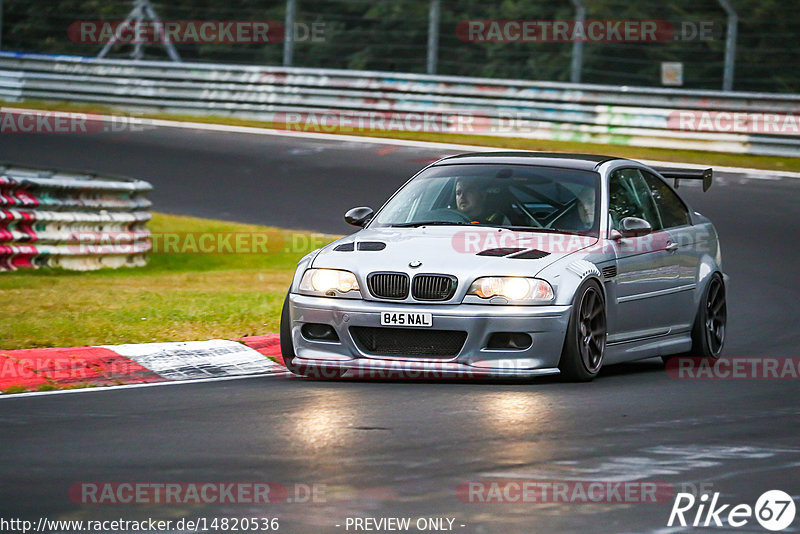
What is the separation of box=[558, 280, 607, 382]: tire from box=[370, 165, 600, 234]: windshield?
0.62m

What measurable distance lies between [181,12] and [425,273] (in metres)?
25.2

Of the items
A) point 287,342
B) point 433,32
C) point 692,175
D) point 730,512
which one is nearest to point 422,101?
point 433,32

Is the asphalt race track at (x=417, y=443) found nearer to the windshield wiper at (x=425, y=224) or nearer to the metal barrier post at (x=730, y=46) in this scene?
the windshield wiper at (x=425, y=224)

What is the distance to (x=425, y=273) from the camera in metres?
8.90

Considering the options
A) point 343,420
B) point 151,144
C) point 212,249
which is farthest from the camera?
point 151,144

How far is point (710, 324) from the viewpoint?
11.0 metres

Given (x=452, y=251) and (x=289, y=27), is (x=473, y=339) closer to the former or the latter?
(x=452, y=251)

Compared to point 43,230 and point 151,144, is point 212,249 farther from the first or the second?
point 151,144

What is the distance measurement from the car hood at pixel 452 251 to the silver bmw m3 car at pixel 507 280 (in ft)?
0.04

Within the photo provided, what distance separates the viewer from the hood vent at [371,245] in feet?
30.7

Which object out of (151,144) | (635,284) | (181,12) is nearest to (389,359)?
(635,284)

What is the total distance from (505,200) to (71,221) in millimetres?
6922

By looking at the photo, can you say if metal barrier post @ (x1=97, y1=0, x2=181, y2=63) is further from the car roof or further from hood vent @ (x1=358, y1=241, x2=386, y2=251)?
hood vent @ (x1=358, y1=241, x2=386, y2=251)

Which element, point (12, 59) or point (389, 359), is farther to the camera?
point (12, 59)
